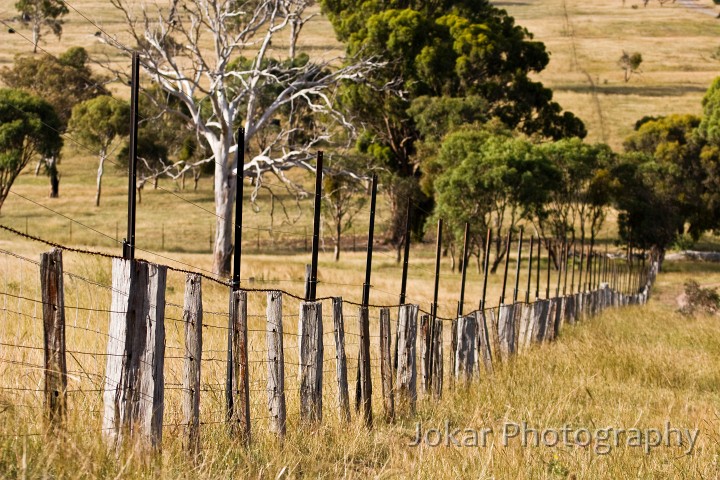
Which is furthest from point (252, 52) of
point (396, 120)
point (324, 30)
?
point (396, 120)

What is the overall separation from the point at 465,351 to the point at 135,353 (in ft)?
22.1

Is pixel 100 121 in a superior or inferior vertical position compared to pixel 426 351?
superior

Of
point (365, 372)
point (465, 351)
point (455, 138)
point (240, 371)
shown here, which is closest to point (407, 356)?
point (365, 372)

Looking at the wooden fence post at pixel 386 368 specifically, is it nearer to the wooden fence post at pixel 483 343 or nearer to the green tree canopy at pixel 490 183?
the wooden fence post at pixel 483 343

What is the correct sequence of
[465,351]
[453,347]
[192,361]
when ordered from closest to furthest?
[192,361]
[453,347]
[465,351]

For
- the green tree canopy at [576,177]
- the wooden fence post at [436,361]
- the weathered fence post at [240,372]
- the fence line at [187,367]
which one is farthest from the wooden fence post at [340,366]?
the green tree canopy at [576,177]

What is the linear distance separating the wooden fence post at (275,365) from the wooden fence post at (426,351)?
10.5ft

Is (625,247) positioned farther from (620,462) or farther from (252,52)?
(252,52)

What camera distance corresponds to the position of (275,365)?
6938 mm

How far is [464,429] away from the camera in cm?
809

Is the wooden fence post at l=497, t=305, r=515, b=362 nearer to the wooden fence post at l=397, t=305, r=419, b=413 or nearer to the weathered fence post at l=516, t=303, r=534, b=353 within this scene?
the weathered fence post at l=516, t=303, r=534, b=353

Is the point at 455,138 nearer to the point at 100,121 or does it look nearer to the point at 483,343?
the point at 100,121

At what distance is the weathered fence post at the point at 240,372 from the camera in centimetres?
652

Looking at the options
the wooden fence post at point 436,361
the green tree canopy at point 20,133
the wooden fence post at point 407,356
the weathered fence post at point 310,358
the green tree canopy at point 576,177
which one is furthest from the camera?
the green tree canopy at point 576,177
